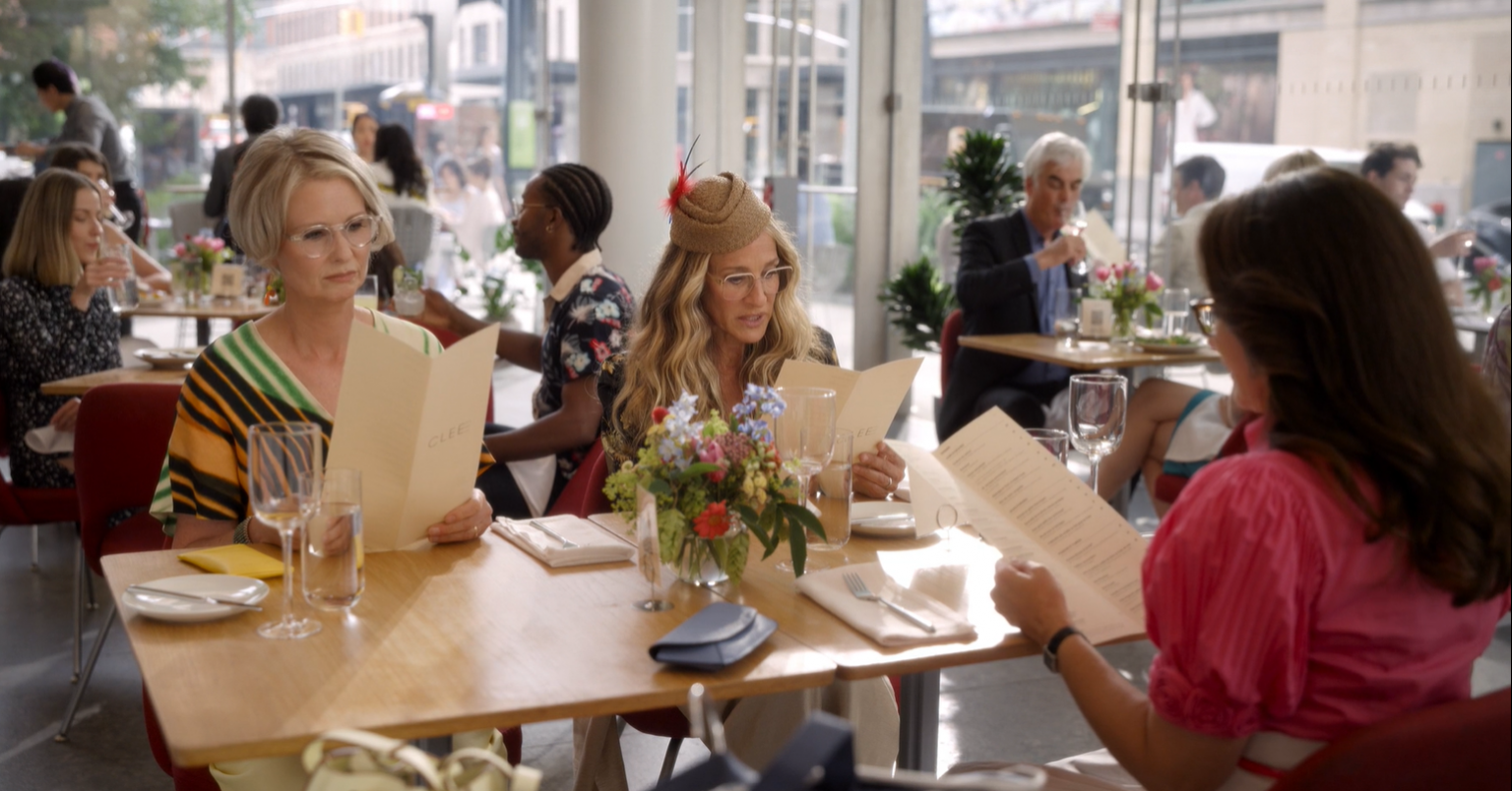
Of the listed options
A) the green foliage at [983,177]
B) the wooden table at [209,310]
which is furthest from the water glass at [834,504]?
the green foliage at [983,177]

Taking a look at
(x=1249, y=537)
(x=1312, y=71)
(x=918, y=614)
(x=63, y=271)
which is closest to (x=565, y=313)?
(x=63, y=271)

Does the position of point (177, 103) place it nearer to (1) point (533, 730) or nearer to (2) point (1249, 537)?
(1) point (533, 730)

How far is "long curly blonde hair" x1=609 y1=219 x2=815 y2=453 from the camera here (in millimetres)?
2936

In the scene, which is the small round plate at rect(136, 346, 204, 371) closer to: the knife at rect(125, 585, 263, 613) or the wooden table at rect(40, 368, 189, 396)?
the wooden table at rect(40, 368, 189, 396)

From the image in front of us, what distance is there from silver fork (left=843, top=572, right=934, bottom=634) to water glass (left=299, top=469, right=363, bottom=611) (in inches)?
27.8

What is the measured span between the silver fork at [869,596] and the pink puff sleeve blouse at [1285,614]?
374 millimetres

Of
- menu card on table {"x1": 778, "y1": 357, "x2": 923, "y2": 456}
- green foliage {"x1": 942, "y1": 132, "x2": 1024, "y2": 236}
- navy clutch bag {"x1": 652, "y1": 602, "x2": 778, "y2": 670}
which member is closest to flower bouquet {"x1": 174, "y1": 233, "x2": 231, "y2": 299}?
green foliage {"x1": 942, "y1": 132, "x2": 1024, "y2": 236}

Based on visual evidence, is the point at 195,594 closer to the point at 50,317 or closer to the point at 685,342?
the point at 685,342

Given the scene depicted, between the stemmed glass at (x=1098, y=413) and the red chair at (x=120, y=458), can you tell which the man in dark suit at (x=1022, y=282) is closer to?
the stemmed glass at (x=1098, y=413)

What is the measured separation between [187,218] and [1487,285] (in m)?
8.33

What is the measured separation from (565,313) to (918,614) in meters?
2.22

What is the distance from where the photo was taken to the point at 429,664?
1.72 meters

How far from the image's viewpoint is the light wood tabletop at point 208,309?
5.66 m

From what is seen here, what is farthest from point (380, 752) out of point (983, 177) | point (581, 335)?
point (983, 177)
